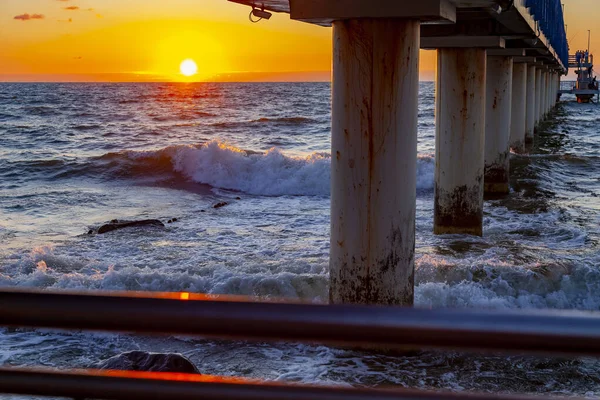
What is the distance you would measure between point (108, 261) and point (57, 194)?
948 centimetres

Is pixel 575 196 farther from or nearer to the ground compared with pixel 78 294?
nearer to the ground

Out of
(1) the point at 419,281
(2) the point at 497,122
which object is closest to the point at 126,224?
(1) the point at 419,281

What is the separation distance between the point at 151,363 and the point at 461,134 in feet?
25.0

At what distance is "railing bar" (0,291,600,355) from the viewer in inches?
52.3

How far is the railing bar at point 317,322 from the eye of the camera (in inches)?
52.3

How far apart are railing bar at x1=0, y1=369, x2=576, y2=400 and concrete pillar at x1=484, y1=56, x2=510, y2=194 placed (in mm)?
16182

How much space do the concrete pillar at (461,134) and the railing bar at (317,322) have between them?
1134 centimetres

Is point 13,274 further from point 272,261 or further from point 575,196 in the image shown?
point 575,196

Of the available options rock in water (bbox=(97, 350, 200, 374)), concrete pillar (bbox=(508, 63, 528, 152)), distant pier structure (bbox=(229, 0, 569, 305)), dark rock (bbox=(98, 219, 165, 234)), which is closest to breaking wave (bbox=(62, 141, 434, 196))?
concrete pillar (bbox=(508, 63, 528, 152))

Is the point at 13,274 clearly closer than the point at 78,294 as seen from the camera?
No

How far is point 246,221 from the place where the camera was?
1591 centimetres

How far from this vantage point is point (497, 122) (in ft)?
56.0

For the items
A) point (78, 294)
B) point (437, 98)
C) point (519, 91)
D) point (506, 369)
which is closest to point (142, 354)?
point (506, 369)

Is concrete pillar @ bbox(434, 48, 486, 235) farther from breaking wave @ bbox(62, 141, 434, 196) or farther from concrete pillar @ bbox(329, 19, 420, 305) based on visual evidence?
breaking wave @ bbox(62, 141, 434, 196)
